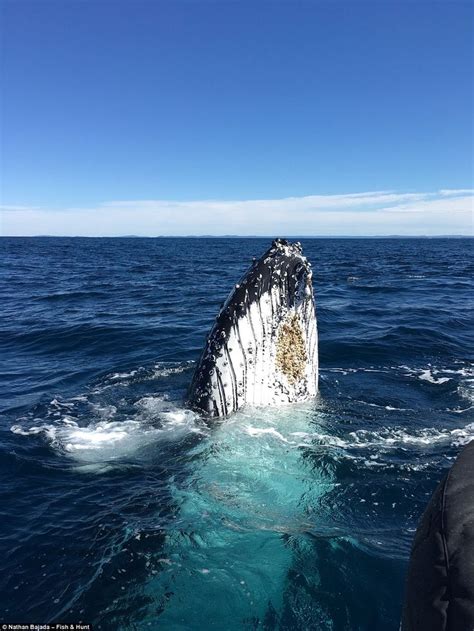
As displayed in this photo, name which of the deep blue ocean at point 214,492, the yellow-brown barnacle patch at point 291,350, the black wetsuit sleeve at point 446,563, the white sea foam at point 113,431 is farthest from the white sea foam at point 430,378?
the black wetsuit sleeve at point 446,563

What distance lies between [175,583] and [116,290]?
2131cm

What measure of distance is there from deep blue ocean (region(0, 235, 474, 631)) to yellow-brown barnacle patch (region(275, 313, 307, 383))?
54 cm

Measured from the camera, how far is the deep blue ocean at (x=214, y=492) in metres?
3.88

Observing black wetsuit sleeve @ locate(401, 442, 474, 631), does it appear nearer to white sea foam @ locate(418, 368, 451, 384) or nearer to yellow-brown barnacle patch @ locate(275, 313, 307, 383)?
yellow-brown barnacle patch @ locate(275, 313, 307, 383)

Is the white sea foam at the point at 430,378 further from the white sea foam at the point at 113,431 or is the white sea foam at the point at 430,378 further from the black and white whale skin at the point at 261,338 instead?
the white sea foam at the point at 113,431

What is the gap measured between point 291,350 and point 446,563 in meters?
4.42

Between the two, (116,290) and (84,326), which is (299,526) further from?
(116,290)

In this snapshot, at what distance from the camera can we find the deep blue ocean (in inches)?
153

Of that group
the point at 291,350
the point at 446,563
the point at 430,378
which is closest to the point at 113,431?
the point at 291,350

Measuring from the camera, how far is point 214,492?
203 inches

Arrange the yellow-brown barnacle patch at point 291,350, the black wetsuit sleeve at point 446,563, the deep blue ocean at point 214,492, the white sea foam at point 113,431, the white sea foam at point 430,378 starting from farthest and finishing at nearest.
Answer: the white sea foam at point 430,378 → the white sea foam at point 113,431 → the yellow-brown barnacle patch at point 291,350 → the deep blue ocean at point 214,492 → the black wetsuit sleeve at point 446,563

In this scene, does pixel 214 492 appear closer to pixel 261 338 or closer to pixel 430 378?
pixel 261 338

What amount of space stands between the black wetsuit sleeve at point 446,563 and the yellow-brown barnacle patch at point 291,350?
12.7ft

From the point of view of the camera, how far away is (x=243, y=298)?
598 cm
